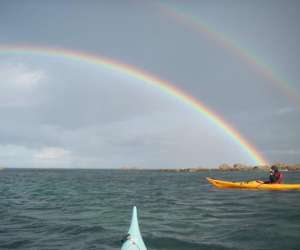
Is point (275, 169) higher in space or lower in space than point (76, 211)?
higher

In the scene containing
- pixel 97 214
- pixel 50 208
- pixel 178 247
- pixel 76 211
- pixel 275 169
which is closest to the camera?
pixel 178 247

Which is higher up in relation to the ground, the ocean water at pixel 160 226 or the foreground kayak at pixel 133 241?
the foreground kayak at pixel 133 241

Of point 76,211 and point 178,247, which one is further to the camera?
point 76,211

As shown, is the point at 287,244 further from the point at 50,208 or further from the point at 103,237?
the point at 50,208

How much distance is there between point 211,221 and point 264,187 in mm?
24203

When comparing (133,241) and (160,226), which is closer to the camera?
(133,241)

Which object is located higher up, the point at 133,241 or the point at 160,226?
the point at 133,241

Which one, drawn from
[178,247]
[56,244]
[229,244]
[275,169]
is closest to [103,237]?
[56,244]

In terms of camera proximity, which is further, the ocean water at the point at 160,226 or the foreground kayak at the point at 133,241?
the ocean water at the point at 160,226

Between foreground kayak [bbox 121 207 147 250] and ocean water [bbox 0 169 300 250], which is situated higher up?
foreground kayak [bbox 121 207 147 250]

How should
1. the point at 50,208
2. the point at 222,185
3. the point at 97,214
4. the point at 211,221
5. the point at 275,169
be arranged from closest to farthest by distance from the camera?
the point at 211,221 < the point at 97,214 < the point at 50,208 < the point at 275,169 < the point at 222,185

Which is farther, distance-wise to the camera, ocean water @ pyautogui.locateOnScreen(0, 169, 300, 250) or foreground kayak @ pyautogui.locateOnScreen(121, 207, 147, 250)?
ocean water @ pyautogui.locateOnScreen(0, 169, 300, 250)

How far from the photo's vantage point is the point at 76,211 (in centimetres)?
Answer: 2866

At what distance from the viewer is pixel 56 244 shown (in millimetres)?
17484
